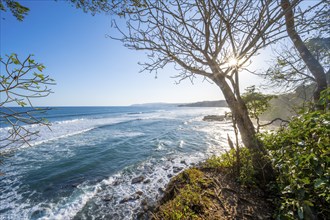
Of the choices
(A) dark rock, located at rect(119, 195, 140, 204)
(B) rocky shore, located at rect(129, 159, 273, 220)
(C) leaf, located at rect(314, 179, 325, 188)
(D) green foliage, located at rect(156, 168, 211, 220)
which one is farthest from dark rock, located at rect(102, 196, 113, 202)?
(C) leaf, located at rect(314, 179, 325, 188)

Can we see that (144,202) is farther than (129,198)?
No

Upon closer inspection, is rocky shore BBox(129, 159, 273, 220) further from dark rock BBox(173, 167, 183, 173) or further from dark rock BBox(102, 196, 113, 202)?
dark rock BBox(173, 167, 183, 173)

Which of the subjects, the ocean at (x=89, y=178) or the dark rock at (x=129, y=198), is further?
the dark rock at (x=129, y=198)

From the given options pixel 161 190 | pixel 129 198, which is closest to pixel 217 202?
pixel 161 190

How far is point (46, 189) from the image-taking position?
23.2 ft

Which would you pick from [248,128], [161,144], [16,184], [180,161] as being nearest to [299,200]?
[248,128]

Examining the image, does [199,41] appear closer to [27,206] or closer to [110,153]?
[27,206]

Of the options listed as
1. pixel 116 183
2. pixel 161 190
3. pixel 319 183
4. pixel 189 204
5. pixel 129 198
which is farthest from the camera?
pixel 116 183

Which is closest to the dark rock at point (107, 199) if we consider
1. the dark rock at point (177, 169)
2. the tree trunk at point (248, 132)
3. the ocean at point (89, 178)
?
the ocean at point (89, 178)

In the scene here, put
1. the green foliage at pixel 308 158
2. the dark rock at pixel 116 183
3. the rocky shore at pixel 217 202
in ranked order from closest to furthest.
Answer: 1. the green foliage at pixel 308 158
2. the rocky shore at pixel 217 202
3. the dark rock at pixel 116 183

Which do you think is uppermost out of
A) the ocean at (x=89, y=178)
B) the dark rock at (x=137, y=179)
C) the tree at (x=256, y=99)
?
the tree at (x=256, y=99)

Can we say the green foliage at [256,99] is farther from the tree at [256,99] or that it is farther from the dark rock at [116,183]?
the dark rock at [116,183]

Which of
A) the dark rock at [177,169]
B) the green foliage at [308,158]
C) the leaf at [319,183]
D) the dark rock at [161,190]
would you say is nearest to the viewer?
the leaf at [319,183]

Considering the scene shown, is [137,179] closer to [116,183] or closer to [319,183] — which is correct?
[116,183]
